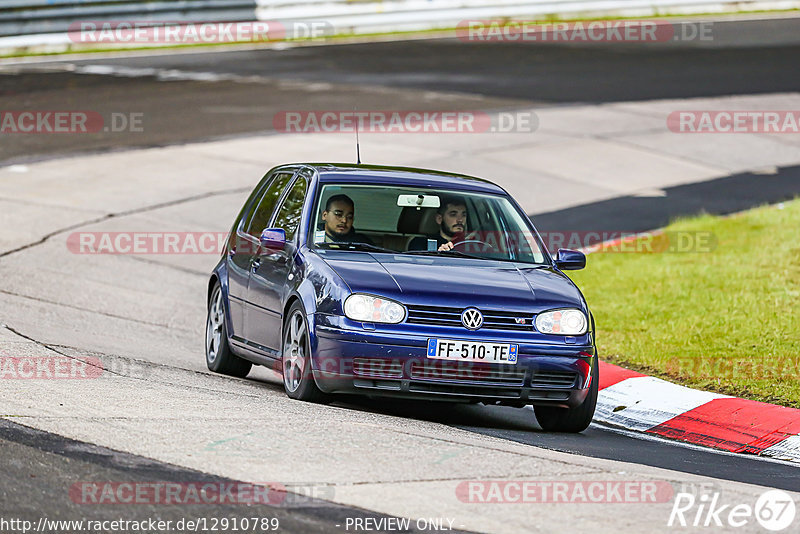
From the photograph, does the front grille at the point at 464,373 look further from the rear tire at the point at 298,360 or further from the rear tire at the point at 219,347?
the rear tire at the point at 219,347

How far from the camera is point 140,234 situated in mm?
15844

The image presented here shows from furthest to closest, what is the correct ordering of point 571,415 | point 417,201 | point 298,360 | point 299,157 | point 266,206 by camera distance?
point 299,157 → point 266,206 → point 417,201 → point 571,415 → point 298,360

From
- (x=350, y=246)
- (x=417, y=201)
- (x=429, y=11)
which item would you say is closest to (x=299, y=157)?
(x=417, y=201)

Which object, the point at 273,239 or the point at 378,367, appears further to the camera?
the point at 273,239

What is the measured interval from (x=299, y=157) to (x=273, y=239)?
11.4 metres

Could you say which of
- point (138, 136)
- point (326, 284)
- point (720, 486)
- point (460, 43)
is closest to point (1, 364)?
point (326, 284)

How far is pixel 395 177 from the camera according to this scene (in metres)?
9.44

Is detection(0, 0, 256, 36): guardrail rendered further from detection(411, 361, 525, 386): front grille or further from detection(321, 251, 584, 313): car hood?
detection(411, 361, 525, 386): front grille

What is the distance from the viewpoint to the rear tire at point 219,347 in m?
10.1

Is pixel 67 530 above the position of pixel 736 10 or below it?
below

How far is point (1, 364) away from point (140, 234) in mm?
7485

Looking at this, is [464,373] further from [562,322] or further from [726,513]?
[726,513]

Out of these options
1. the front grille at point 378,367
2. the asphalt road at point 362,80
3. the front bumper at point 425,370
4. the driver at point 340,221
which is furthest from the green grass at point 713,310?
the asphalt road at point 362,80

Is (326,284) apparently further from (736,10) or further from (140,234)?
(736,10)
